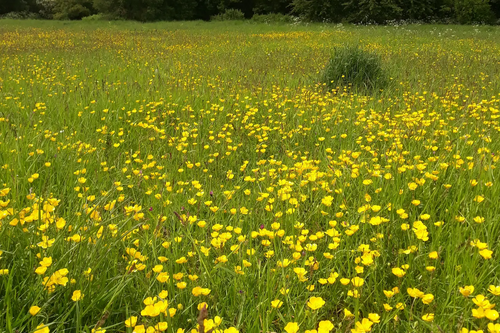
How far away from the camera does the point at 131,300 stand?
4.97 ft

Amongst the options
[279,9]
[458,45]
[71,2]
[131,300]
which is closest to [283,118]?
[131,300]

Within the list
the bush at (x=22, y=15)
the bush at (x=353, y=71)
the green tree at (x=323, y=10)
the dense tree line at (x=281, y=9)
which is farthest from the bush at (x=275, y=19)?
the bush at (x=22, y=15)

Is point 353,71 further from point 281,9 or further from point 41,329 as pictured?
point 281,9

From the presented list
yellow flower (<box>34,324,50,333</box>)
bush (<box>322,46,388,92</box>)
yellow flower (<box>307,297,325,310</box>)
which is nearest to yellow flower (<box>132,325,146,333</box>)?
yellow flower (<box>34,324,50,333</box>)

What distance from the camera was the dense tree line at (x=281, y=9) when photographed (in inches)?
999

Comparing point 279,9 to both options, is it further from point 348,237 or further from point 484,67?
point 348,237

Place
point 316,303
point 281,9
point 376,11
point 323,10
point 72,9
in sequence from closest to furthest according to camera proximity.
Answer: point 316,303, point 376,11, point 323,10, point 72,9, point 281,9

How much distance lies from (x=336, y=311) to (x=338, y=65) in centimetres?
461

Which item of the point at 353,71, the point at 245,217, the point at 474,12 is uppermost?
the point at 474,12

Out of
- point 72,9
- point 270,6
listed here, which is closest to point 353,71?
point 270,6

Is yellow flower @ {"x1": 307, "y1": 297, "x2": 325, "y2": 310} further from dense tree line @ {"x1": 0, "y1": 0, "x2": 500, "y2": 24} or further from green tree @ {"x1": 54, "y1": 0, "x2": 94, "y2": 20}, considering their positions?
green tree @ {"x1": 54, "y1": 0, "x2": 94, "y2": 20}

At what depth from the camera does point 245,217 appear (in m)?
2.03

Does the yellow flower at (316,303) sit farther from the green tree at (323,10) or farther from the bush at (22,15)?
the bush at (22,15)

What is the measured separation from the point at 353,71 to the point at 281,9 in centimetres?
3391
